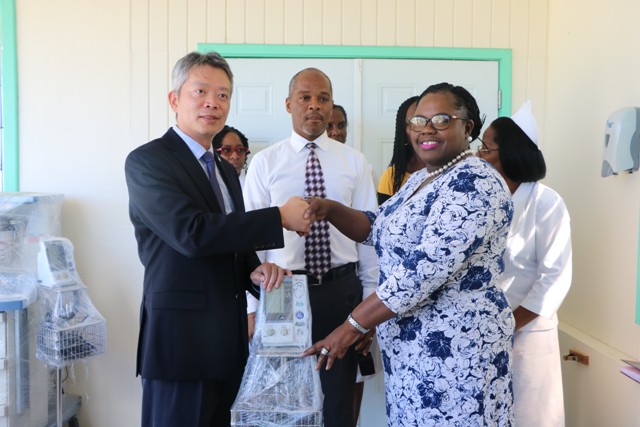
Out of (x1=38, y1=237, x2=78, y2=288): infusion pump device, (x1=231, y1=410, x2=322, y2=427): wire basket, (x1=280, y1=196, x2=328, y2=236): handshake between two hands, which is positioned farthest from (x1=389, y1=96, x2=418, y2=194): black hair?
(x1=38, y1=237, x2=78, y2=288): infusion pump device

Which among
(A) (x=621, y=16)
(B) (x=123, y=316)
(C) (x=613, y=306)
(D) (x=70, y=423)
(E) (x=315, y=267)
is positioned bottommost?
(D) (x=70, y=423)

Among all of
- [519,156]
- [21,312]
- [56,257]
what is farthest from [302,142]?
[21,312]

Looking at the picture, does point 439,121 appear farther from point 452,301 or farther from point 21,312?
point 21,312

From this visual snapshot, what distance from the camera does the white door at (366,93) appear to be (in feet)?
10.7

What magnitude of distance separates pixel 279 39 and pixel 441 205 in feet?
6.98

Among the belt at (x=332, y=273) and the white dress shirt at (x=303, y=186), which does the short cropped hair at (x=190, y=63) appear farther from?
the belt at (x=332, y=273)

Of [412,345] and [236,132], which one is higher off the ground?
[236,132]

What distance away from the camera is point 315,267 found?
2.33 meters

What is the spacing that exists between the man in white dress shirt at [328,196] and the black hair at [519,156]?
2.00ft

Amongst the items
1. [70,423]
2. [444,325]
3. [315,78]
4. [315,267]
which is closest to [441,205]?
[444,325]

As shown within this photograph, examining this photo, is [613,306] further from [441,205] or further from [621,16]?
[441,205]

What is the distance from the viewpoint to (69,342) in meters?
2.59

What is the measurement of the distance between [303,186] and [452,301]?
1.10 metres

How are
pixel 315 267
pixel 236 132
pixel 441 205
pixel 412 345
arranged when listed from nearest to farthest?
pixel 441 205, pixel 412 345, pixel 315 267, pixel 236 132
